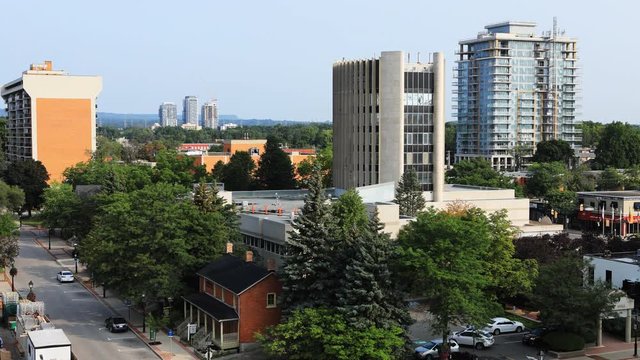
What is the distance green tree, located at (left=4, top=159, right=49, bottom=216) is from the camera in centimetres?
10131

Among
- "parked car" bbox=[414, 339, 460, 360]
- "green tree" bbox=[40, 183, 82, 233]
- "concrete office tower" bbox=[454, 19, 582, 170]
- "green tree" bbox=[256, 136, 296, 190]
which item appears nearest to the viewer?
"parked car" bbox=[414, 339, 460, 360]

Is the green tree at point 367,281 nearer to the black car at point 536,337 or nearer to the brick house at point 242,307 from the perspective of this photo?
the brick house at point 242,307

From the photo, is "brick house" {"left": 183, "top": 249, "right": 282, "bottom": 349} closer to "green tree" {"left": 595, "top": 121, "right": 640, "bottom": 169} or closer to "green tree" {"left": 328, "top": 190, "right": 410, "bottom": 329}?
"green tree" {"left": 328, "top": 190, "right": 410, "bottom": 329}

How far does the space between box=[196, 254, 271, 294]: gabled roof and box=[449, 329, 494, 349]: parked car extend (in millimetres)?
11257

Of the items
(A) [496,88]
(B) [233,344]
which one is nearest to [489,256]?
(B) [233,344]

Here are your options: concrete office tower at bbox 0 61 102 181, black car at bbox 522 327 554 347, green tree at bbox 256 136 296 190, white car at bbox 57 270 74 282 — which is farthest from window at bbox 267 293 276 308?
concrete office tower at bbox 0 61 102 181

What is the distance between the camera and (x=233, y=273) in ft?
149

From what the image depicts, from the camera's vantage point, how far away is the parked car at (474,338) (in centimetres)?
4334

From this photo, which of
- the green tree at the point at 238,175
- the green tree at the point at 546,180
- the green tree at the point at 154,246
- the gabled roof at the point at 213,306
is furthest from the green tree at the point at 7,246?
the green tree at the point at 546,180

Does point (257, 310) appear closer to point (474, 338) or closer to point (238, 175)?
point (474, 338)

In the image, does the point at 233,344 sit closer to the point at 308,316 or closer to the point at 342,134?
the point at 308,316

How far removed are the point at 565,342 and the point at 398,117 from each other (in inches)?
1464

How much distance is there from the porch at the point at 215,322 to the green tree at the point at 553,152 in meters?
114

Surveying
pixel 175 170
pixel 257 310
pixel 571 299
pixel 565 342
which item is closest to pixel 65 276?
pixel 257 310
